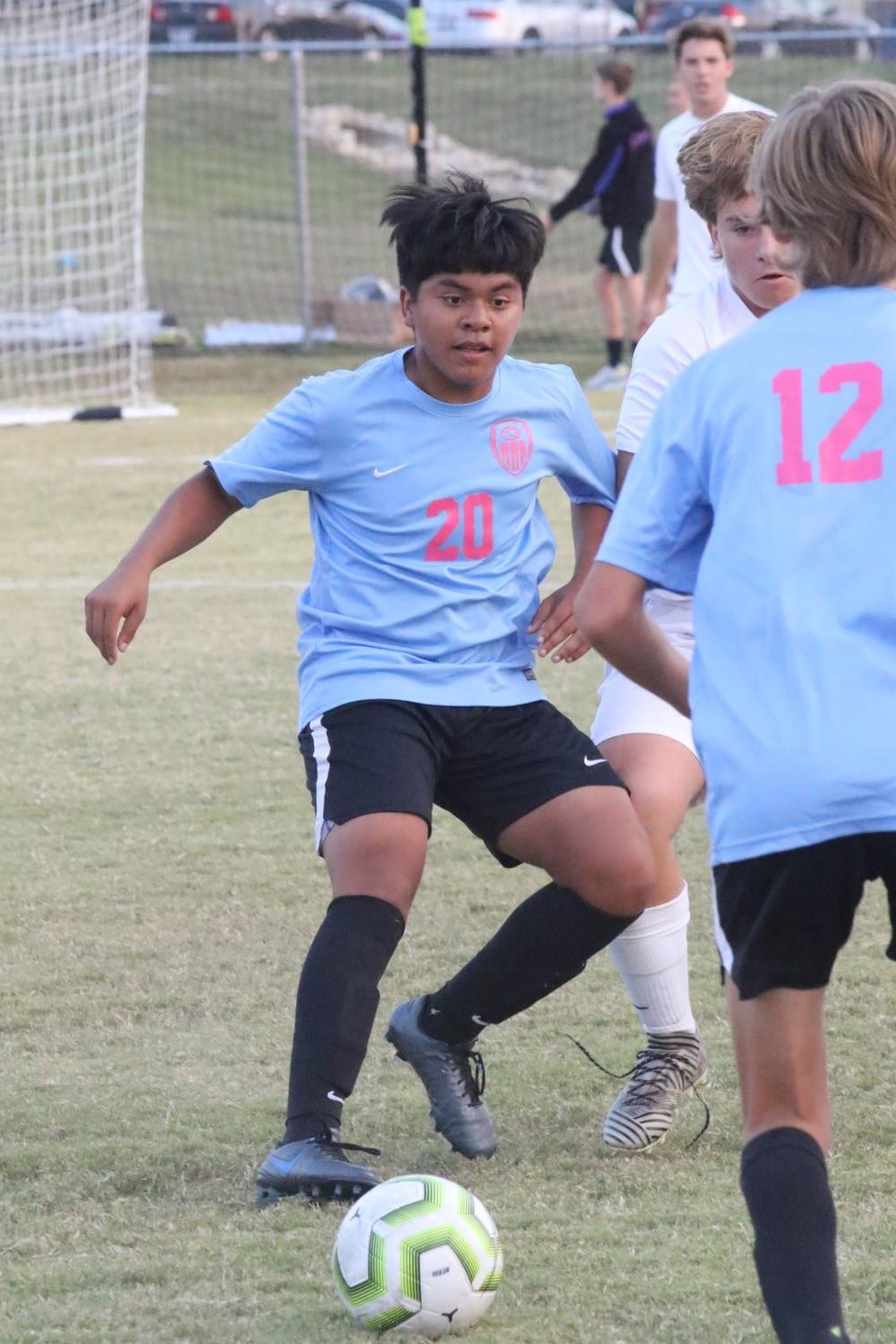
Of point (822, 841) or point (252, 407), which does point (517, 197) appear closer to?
point (822, 841)

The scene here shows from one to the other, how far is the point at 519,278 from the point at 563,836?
937 millimetres

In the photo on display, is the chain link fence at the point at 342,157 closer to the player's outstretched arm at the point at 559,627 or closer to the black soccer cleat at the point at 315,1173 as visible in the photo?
the player's outstretched arm at the point at 559,627

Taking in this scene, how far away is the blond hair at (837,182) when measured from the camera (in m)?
2.07

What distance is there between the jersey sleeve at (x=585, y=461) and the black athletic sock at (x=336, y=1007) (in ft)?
2.90

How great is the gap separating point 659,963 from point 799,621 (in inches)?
55.0

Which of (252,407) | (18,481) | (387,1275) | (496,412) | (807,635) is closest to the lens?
(807,635)

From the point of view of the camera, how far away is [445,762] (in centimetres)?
325

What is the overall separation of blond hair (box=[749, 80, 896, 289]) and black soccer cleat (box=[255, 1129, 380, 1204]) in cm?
145

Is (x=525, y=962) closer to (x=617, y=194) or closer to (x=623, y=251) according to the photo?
(x=623, y=251)

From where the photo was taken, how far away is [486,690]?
3.27 metres

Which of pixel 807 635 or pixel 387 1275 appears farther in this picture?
pixel 387 1275

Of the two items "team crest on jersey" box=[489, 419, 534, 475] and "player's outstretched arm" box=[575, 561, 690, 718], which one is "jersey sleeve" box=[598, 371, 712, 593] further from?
"team crest on jersey" box=[489, 419, 534, 475]

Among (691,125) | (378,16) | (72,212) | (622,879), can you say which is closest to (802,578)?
(622,879)

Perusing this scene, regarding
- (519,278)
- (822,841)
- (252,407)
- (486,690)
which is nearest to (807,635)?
(822,841)
